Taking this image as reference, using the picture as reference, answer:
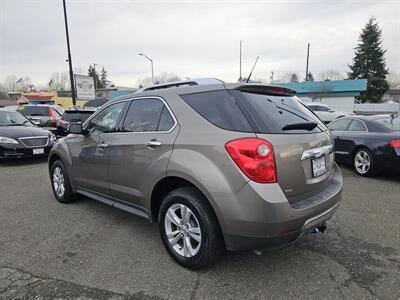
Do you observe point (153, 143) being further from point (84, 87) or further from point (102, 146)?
point (84, 87)

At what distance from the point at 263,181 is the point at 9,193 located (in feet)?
16.8

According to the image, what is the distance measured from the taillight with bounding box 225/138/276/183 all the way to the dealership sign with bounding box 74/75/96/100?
88.3ft

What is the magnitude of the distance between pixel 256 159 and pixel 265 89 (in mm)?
912

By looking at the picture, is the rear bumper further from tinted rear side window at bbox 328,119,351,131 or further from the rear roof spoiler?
tinted rear side window at bbox 328,119,351,131

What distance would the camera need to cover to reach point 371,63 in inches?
1731

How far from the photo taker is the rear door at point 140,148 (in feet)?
9.43

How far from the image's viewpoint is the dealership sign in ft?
86.3

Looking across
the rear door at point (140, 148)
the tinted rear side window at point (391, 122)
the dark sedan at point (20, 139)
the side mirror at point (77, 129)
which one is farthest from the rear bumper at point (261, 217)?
the dark sedan at point (20, 139)

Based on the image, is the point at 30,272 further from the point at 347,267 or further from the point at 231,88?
the point at 347,267

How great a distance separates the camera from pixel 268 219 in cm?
222

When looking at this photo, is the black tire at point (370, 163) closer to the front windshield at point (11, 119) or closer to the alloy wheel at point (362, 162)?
the alloy wheel at point (362, 162)

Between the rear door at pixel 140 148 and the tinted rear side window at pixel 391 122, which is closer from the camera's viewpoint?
the rear door at pixel 140 148

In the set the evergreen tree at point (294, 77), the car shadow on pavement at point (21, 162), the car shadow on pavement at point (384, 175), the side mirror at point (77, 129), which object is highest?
the evergreen tree at point (294, 77)

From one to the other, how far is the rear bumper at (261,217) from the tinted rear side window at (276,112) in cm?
55
